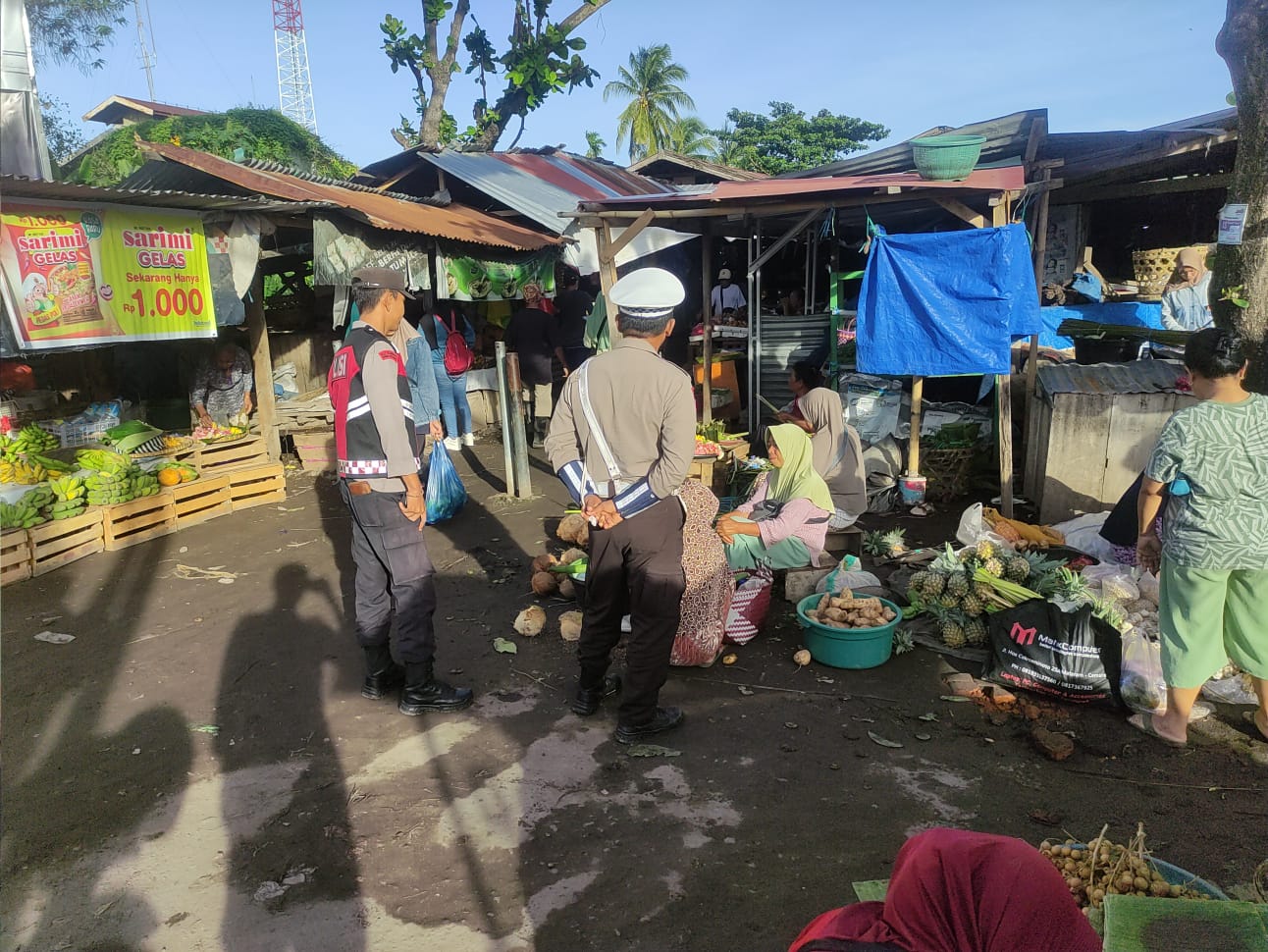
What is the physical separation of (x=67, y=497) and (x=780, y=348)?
24.8 ft

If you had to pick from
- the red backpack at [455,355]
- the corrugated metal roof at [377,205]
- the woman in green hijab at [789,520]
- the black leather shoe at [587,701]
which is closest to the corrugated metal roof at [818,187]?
the corrugated metal roof at [377,205]

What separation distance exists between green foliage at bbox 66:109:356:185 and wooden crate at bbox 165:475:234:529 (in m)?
16.1

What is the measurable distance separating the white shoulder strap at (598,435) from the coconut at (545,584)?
240 centimetres

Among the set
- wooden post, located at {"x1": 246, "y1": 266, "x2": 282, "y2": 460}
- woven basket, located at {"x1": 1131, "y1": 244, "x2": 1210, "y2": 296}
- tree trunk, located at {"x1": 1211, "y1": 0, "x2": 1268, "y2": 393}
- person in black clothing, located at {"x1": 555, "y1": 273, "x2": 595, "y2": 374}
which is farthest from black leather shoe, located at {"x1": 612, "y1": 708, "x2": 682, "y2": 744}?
woven basket, located at {"x1": 1131, "y1": 244, "x2": 1210, "y2": 296}

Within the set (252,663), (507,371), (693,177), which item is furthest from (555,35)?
(252,663)

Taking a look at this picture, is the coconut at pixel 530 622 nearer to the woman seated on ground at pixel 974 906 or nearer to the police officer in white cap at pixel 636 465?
the police officer in white cap at pixel 636 465

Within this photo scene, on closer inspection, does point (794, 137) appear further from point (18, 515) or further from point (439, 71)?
point (18, 515)

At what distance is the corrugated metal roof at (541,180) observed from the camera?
11773 mm

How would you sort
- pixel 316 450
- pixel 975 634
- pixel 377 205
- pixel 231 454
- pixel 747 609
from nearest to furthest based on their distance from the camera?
1. pixel 975 634
2. pixel 747 609
3. pixel 231 454
4. pixel 377 205
5. pixel 316 450

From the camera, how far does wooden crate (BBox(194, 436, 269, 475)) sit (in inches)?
314

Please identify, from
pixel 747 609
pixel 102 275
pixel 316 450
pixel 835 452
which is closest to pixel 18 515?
pixel 102 275

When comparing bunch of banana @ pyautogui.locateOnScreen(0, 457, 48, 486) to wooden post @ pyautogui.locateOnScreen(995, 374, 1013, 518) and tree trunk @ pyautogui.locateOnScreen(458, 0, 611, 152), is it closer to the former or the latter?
wooden post @ pyautogui.locateOnScreen(995, 374, 1013, 518)

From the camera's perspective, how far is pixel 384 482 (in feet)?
13.1

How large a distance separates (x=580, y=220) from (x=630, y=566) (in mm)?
5403
